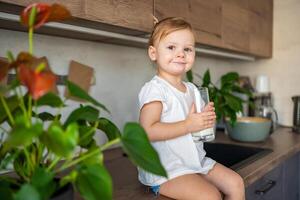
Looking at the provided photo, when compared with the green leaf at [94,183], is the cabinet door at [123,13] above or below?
above

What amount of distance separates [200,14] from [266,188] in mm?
774

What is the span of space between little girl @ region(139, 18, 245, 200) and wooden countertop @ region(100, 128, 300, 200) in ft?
0.20

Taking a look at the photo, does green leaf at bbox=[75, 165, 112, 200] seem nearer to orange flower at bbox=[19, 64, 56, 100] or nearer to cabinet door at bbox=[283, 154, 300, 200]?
orange flower at bbox=[19, 64, 56, 100]

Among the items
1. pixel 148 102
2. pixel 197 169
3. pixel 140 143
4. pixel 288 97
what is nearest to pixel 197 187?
pixel 197 169

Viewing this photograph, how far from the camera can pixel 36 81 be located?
1.39 feet

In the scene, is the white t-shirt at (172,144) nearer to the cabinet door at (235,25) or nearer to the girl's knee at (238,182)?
the girl's knee at (238,182)

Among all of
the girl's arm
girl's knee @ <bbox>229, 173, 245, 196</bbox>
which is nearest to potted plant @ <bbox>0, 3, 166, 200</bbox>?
the girl's arm

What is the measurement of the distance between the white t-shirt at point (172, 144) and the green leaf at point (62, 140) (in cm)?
41

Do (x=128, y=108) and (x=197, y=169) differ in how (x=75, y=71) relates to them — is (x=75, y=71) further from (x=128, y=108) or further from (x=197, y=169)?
(x=197, y=169)

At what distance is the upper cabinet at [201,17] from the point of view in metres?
0.89

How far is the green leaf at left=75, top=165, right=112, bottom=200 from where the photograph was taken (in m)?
0.43

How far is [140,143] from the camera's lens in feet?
1.55

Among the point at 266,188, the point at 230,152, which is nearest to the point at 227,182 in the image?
the point at 266,188

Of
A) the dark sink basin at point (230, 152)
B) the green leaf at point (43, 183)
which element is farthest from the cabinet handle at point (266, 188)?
the green leaf at point (43, 183)
